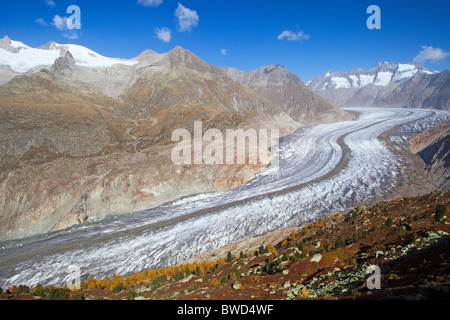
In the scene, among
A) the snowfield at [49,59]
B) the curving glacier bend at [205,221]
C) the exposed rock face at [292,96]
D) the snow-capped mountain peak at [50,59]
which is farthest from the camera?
the snow-capped mountain peak at [50,59]

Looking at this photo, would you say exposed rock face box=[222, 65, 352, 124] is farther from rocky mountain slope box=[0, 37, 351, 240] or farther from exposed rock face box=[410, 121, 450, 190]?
exposed rock face box=[410, 121, 450, 190]

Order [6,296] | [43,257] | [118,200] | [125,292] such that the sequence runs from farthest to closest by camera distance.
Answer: [118,200]
[43,257]
[125,292]
[6,296]

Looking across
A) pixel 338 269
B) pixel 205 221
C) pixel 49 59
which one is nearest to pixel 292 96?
pixel 205 221

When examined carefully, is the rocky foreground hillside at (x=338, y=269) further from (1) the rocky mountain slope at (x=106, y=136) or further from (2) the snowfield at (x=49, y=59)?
(2) the snowfield at (x=49, y=59)

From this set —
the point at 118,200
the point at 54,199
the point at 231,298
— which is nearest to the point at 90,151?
the point at 54,199

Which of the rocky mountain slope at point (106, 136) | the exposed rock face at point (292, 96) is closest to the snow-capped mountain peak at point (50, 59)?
the rocky mountain slope at point (106, 136)

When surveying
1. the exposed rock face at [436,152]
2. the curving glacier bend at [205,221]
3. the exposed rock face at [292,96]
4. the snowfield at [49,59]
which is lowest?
the curving glacier bend at [205,221]
